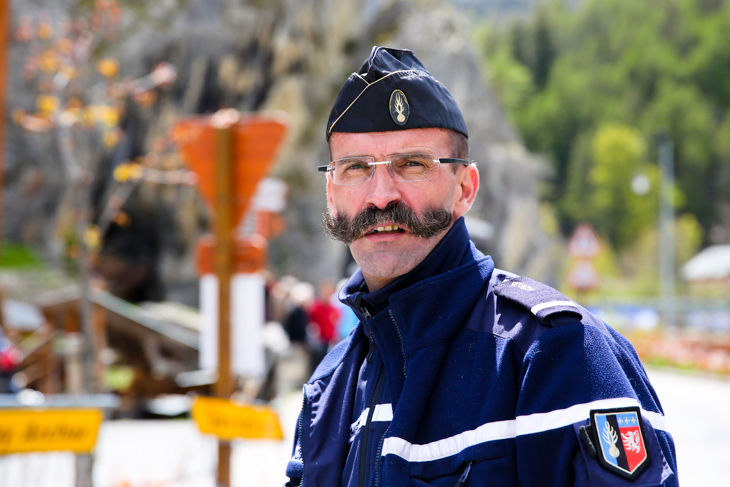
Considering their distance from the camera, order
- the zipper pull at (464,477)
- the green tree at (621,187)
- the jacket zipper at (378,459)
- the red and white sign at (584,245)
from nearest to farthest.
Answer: the zipper pull at (464,477), the jacket zipper at (378,459), the red and white sign at (584,245), the green tree at (621,187)

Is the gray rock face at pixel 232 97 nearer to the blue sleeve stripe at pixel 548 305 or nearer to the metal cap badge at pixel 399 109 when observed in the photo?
the metal cap badge at pixel 399 109

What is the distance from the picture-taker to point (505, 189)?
A: 119 feet

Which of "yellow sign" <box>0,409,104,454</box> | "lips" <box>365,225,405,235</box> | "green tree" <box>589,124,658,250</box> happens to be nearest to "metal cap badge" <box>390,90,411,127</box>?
"lips" <box>365,225,405,235</box>

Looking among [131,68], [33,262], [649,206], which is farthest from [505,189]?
[649,206]

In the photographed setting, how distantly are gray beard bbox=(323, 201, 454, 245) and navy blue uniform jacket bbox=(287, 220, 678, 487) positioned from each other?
0.04 m

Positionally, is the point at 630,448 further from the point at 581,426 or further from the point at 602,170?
the point at 602,170

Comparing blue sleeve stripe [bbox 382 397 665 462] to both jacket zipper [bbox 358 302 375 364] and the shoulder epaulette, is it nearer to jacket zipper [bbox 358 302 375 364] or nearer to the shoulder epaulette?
the shoulder epaulette

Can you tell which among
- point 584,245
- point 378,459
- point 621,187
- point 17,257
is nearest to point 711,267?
point 621,187

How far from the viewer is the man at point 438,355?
4.92 ft

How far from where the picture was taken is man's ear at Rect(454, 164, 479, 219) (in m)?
1.96

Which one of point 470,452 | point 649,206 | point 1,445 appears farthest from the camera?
point 649,206

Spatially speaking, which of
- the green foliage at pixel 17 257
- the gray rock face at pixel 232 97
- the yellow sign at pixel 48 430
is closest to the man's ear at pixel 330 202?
the yellow sign at pixel 48 430

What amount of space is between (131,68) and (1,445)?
21.1m

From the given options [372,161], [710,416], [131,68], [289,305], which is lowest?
[710,416]
